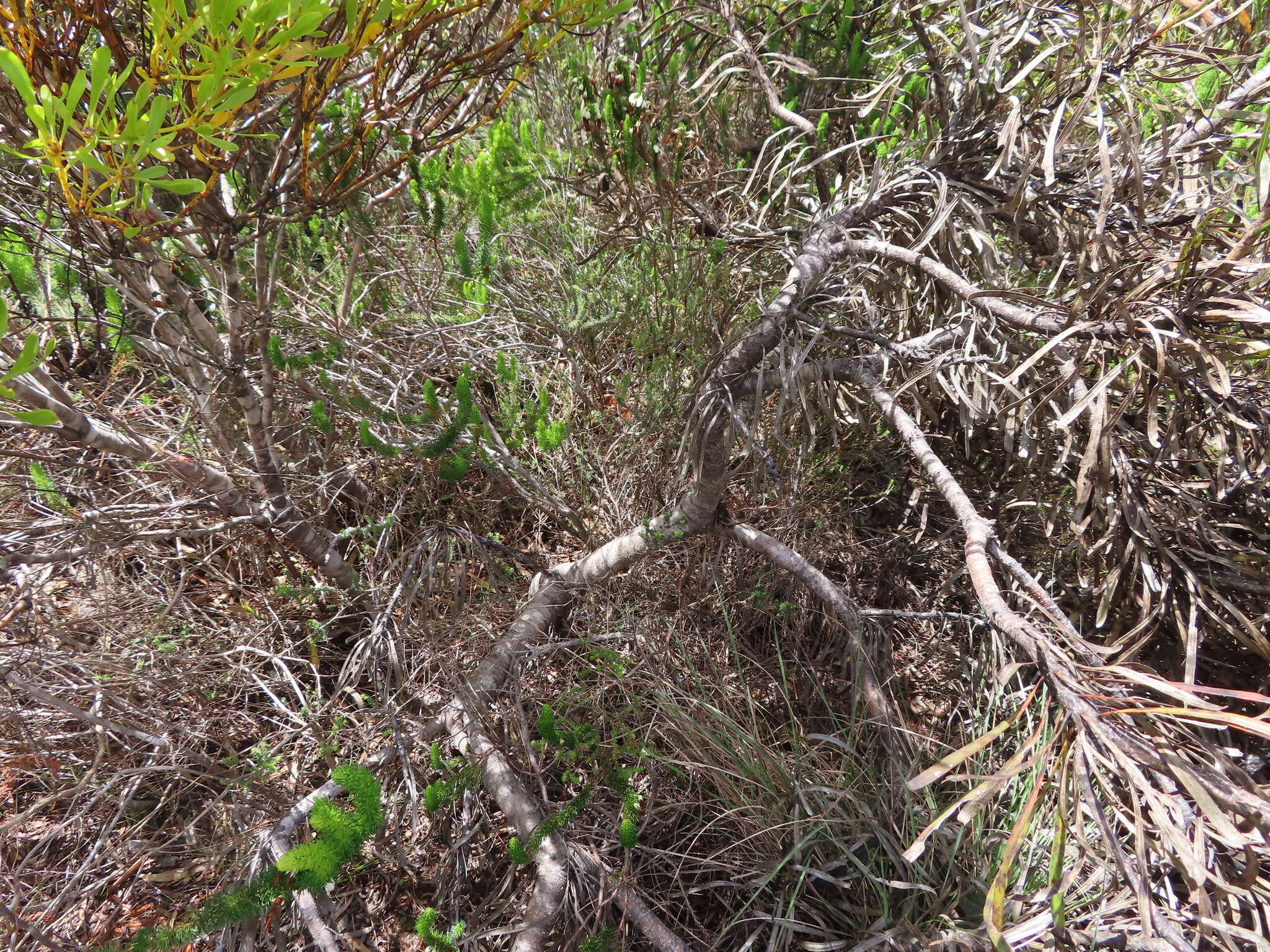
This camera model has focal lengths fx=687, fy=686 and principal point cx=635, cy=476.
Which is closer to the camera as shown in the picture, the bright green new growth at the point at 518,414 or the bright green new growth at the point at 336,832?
the bright green new growth at the point at 336,832

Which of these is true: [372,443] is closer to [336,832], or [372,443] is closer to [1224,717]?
[336,832]

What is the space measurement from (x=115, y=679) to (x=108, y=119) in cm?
129

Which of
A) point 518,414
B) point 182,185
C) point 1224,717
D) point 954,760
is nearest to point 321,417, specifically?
point 518,414

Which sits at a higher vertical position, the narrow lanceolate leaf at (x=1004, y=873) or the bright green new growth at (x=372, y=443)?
the bright green new growth at (x=372, y=443)

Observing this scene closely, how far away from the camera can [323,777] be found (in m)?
1.79

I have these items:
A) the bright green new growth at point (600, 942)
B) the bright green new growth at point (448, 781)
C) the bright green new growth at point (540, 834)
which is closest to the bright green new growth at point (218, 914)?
the bright green new growth at point (448, 781)

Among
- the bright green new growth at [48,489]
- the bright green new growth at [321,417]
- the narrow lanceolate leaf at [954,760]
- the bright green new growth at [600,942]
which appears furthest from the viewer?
the bright green new growth at [321,417]

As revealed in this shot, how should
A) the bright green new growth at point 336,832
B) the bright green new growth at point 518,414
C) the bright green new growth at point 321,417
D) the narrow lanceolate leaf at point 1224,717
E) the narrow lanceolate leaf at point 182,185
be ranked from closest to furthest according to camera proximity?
1. the narrow lanceolate leaf at point 1224,717
2. the narrow lanceolate leaf at point 182,185
3. the bright green new growth at point 336,832
4. the bright green new growth at point 321,417
5. the bright green new growth at point 518,414

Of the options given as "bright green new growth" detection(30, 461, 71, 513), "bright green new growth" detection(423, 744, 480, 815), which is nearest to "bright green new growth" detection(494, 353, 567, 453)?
"bright green new growth" detection(423, 744, 480, 815)

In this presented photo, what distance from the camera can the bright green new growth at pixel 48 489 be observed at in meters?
1.56

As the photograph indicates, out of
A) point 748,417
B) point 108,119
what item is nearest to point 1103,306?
point 748,417

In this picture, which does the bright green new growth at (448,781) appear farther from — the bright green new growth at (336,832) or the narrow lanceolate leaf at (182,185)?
the narrow lanceolate leaf at (182,185)

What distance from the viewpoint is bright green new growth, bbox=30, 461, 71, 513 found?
1563 mm

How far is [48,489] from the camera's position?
1574 millimetres
